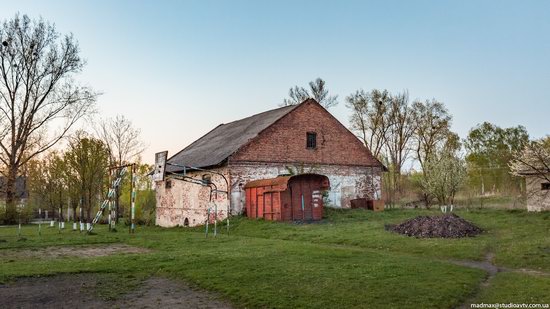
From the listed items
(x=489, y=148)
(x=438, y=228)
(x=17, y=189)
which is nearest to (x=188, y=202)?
(x=438, y=228)

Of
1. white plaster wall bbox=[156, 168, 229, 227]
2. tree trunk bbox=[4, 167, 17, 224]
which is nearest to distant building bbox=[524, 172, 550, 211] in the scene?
white plaster wall bbox=[156, 168, 229, 227]

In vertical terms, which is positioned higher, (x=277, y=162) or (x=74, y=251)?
(x=277, y=162)

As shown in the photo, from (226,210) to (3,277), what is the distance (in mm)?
16526

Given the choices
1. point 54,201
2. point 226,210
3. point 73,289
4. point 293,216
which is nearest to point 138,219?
point 54,201

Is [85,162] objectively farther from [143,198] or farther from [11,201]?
[143,198]

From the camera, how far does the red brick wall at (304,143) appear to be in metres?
28.0

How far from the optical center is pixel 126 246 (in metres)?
16.8

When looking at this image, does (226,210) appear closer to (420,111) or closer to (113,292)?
(113,292)

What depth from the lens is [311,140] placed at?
1189 inches

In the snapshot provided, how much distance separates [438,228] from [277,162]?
513 inches

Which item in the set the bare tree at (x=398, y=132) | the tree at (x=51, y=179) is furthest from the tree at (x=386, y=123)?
the tree at (x=51, y=179)

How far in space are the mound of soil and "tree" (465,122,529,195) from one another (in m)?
33.8

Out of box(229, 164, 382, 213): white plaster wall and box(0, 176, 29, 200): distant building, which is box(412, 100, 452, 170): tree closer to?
box(229, 164, 382, 213): white plaster wall

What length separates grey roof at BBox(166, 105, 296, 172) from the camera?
28.3m
